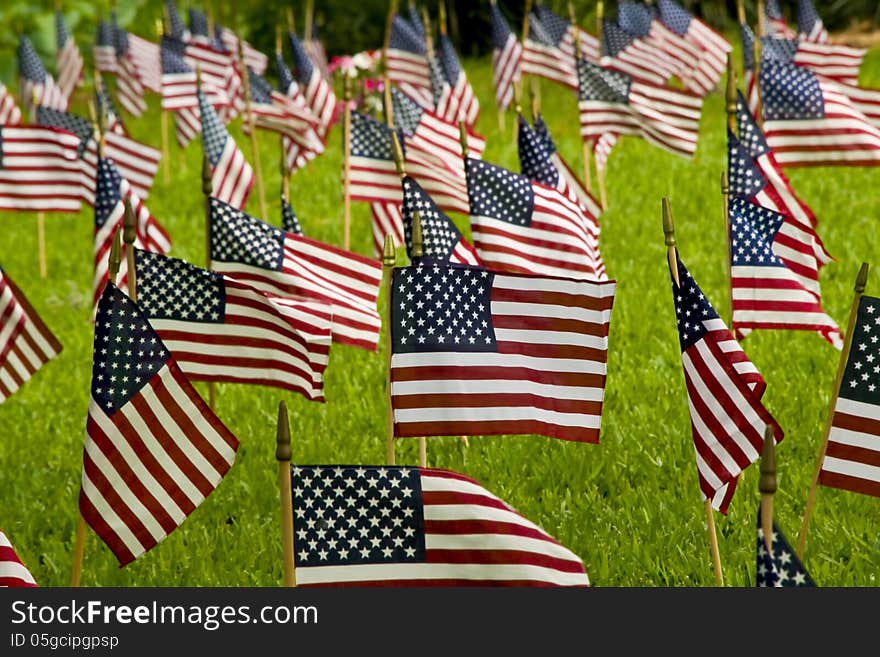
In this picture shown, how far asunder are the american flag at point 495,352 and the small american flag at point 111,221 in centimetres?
342

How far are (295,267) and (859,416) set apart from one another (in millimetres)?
2876

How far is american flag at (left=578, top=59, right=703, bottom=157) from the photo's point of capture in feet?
31.7

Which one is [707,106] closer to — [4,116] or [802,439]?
[4,116]

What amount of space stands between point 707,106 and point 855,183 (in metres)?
4.81

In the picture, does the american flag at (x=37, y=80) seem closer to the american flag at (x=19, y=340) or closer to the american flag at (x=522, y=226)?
the american flag at (x=19, y=340)

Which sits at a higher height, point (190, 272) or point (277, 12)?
point (277, 12)

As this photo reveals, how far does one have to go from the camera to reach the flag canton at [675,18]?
45.4 ft

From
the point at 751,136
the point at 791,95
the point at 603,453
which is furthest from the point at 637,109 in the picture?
the point at 603,453

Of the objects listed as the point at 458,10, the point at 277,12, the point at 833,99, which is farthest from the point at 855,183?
the point at 277,12

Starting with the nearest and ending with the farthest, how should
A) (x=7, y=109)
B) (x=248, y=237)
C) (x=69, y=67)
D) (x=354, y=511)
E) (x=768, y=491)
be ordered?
(x=768, y=491) → (x=354, y=511) → (x=248, y=237) → (x=7, y=109) → (x=69, y=67)

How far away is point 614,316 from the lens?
936 centimetres

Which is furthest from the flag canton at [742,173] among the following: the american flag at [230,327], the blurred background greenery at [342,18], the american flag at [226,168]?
the blurred background greenery at [342,18]

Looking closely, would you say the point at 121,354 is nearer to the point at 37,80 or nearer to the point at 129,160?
the point at 129,160

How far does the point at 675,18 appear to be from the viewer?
13867 mm
